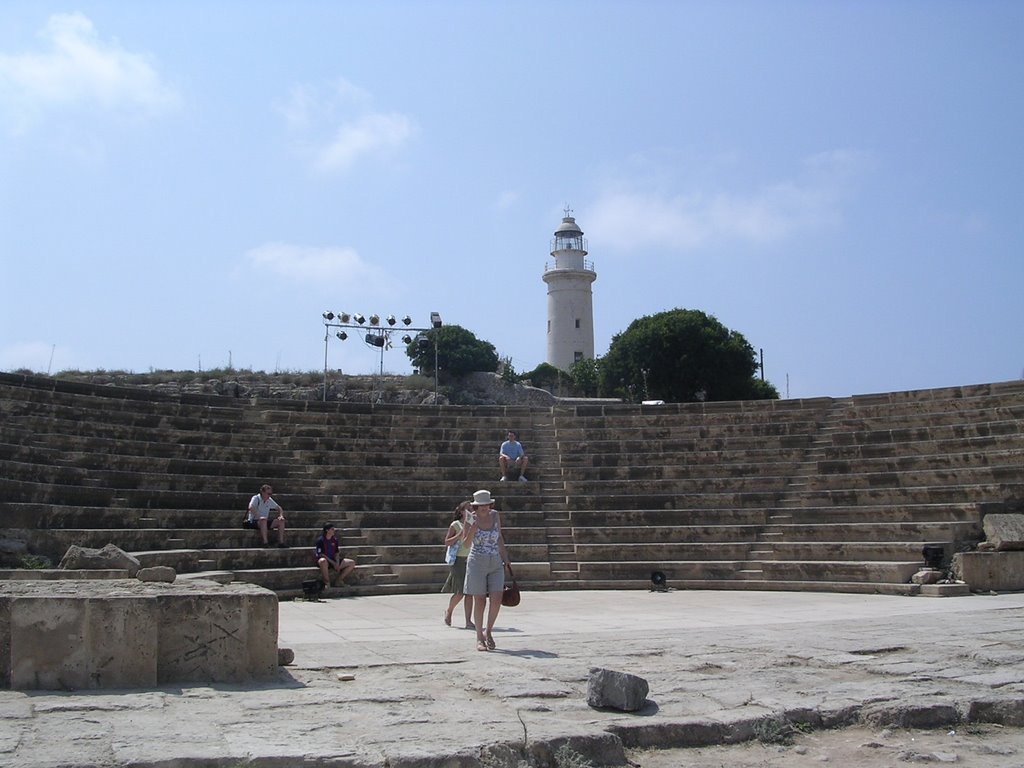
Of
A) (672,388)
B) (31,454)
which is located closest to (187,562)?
(31,454)

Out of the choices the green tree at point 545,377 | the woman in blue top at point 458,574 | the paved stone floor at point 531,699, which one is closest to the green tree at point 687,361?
the green tree at point 545,377

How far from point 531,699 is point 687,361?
4494 cm

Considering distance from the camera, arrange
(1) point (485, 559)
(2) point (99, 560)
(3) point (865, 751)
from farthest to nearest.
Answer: (2) point (99, 560)
(1) point (485, 559)
(3) point (865, 751)

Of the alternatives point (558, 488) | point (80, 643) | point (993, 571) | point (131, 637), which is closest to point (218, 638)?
point (131, 637)

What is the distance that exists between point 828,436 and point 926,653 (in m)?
10.3

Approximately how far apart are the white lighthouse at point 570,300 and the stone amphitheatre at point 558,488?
41.2m

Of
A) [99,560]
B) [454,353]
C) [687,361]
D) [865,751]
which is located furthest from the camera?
[454,353]

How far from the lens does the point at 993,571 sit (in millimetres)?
11602

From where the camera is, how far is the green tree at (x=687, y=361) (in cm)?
4881

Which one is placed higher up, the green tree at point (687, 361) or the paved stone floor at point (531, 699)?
the green tree at point (687, 361)

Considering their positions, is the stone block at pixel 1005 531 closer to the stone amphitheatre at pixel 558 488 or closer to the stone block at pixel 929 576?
the stone amphitheatre at pixel 558 488

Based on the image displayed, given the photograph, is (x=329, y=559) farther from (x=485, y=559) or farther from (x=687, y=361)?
(x=687, y=361)

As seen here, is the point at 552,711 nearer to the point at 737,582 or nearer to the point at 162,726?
the point at 162,726

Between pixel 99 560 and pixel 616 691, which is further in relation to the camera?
pixel 99 560
